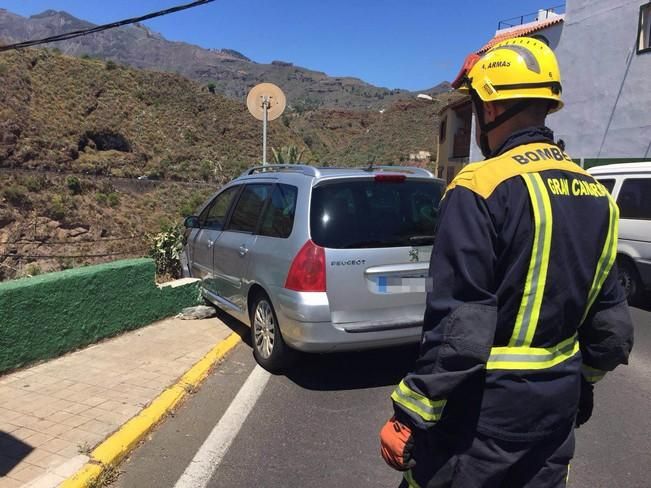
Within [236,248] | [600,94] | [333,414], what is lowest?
[333,414]

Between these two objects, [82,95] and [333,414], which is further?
[82,95]

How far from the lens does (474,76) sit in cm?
187

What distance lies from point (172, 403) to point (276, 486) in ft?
4.43

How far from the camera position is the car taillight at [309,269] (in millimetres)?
4465

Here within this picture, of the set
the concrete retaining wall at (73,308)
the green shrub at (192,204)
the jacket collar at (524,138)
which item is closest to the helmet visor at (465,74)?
the jacket collar at (524,138)

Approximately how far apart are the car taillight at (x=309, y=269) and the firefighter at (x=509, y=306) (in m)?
2.69

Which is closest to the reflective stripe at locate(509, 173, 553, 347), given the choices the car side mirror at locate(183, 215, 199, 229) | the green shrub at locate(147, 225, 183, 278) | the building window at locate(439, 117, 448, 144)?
the car side mirror at locate(183, 215, 199, 229)

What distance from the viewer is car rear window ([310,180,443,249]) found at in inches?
180

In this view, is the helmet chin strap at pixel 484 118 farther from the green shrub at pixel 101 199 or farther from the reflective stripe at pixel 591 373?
the green shrub at pixel 101 199

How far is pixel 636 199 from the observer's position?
818 centimetres

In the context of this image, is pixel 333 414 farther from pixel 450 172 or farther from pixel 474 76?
pixel 450 172

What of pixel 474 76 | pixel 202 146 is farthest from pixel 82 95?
pixel 474 76

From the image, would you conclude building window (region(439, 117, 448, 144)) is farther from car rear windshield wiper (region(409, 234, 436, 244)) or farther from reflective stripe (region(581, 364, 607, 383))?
reflective stripe (region(581, 364, 607, 383))

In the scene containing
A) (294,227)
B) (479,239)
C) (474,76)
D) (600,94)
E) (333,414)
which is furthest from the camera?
(600,94)
